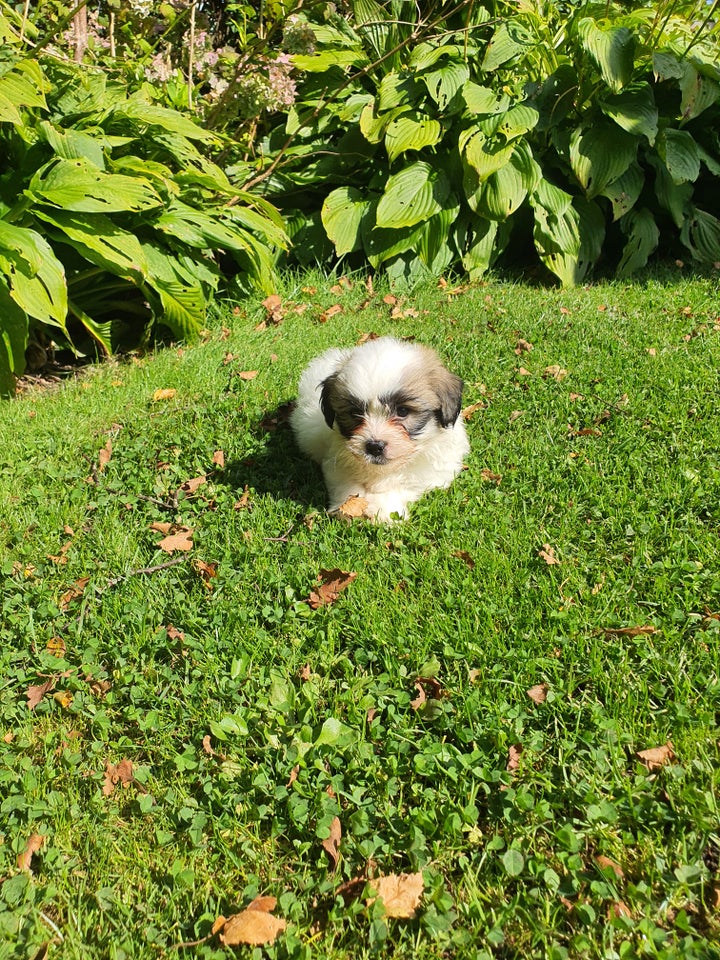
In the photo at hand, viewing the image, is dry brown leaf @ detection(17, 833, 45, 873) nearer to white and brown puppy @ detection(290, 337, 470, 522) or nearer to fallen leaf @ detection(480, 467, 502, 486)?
white and brown puppy @ detection(290, 337, 470, 522)

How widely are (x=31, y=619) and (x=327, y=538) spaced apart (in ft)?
4.44

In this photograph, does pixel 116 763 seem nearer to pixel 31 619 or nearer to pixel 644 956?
pixel 31 619

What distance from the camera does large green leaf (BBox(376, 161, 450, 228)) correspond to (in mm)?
6145

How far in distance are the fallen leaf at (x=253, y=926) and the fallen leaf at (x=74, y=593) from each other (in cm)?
167

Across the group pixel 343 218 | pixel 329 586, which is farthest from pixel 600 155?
pixel 329 586

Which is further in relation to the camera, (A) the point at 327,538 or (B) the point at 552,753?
(A) the point at 327,538

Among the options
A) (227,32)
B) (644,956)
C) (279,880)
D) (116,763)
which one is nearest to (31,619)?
(116,763)

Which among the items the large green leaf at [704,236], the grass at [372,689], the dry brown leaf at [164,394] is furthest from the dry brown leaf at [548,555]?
the large green leaf at [704,236]

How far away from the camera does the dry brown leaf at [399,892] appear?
194 cm

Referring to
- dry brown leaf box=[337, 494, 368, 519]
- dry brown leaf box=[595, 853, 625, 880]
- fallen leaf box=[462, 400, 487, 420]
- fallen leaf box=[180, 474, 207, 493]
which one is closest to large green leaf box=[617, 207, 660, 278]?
fallen leaf box=[462, 400, 487, 420]

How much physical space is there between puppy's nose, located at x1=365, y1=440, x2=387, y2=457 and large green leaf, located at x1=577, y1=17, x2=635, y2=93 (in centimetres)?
456

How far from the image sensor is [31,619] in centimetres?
306

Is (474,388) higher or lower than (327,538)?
higher

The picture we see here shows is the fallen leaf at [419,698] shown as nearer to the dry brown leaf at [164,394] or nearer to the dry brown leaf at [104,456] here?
the dry brown leaf at [104,456]
